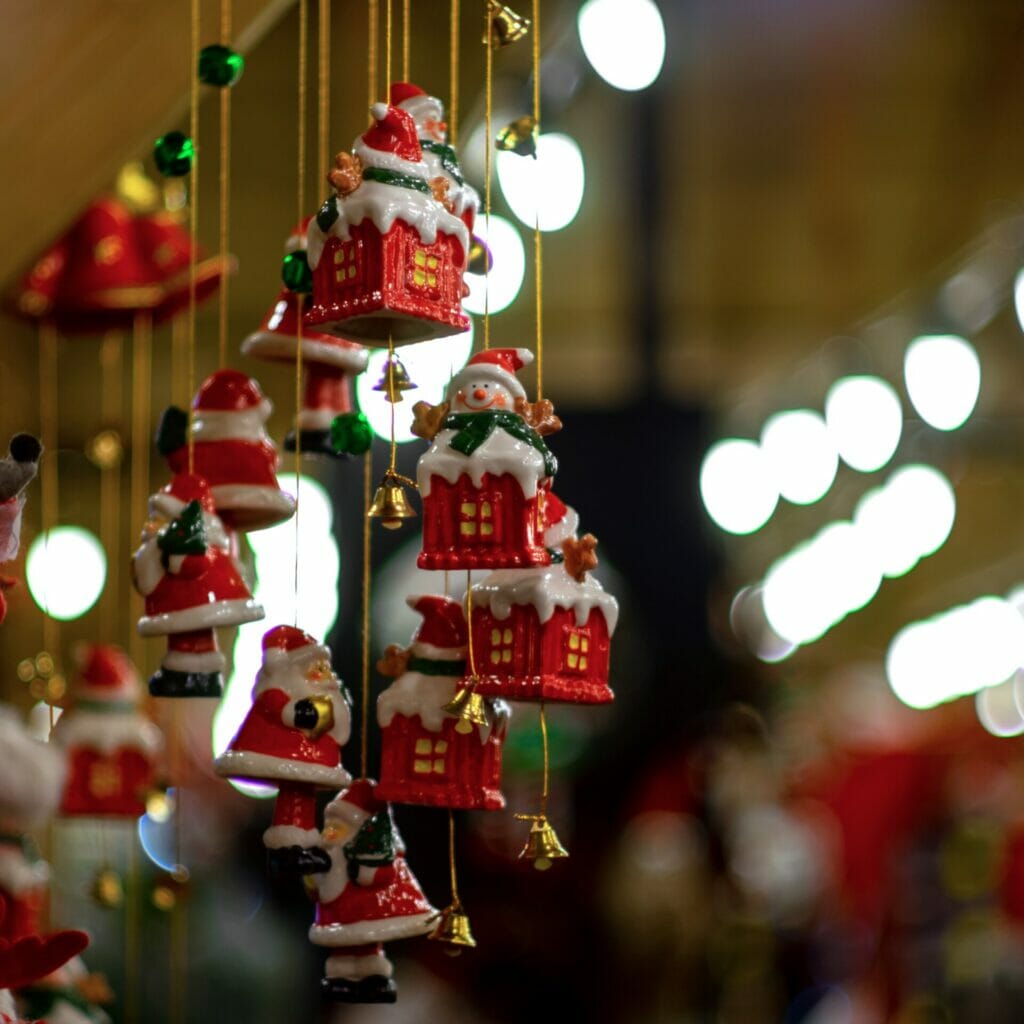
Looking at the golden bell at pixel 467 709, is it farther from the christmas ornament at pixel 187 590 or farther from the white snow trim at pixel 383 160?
the white snow trim at pixel 383 160

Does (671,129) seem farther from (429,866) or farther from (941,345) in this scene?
(429,866)

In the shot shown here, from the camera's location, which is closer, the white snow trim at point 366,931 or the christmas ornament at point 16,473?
the christmas ornament at point 16,473

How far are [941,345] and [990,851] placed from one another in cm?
153

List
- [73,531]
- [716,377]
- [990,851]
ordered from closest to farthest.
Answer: [73,531] → [990,851] → [716,377]

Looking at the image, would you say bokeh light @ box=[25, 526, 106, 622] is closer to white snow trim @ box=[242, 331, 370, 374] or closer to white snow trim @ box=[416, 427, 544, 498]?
white snow trim @ box=[242, 331, 370, 374]

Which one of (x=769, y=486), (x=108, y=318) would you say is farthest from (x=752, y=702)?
(x=108, y=318)

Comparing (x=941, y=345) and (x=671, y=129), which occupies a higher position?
(x=671, y=129)

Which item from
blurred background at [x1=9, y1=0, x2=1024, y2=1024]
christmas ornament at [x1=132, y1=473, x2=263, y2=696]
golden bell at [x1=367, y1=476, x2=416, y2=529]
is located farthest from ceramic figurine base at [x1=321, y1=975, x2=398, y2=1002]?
blurred background at [x1=9, y1=0, x2=1024, y2=1024]

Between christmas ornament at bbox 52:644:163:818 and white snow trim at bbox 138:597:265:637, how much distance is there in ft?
1.89

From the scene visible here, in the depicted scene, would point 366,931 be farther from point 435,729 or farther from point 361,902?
point 435,729

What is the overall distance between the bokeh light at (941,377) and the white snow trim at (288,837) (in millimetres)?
4354

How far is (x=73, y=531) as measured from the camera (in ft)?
13.9

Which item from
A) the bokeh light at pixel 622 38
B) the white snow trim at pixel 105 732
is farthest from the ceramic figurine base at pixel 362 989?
the bokeh light at pixel 622 38

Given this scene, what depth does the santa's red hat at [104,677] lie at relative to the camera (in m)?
1.99
